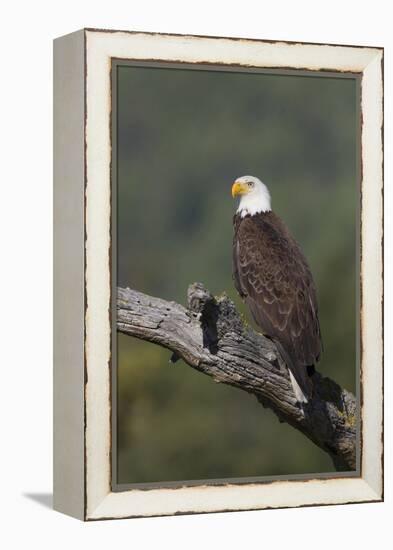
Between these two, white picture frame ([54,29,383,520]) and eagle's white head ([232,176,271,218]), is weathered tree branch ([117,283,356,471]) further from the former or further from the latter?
eagle's white head ([232,176,271,218])

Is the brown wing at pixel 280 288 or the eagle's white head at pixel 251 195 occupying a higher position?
the eagle's white head at pixel 251 195

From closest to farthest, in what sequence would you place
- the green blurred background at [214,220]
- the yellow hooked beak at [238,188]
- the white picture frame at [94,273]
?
the white picture frame at [94,273], the green blurred background at [214,220], the yellow hooked beak at [238,188]

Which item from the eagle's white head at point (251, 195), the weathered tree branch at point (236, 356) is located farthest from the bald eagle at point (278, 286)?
the weathered tree branch at point (236, 356)

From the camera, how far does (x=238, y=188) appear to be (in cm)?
860

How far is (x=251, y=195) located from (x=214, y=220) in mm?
287

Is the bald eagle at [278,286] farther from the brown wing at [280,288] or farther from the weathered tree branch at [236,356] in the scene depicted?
the weathered tree branch at [236,356]

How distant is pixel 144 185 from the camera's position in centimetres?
806

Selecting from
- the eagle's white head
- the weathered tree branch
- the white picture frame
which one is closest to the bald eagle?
the eagle's white head

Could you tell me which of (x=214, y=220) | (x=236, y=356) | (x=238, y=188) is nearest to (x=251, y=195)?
(x=238, y=188)

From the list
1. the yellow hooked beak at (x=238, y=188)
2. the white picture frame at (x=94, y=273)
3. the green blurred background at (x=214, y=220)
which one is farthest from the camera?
the yellow hooked beak at (x=238, y=188)

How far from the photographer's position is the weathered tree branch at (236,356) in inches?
320

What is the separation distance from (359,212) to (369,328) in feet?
2.33

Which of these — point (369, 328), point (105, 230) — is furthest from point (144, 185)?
point (369, 328)

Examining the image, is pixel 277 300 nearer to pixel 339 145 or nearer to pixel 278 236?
pixel 278 236
